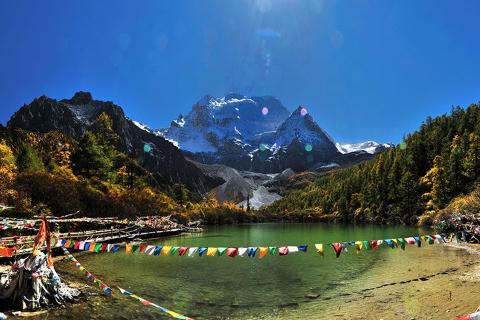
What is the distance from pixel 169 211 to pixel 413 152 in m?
70.0

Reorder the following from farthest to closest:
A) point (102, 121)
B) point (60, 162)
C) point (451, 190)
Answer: point (102, 121) → point (60, 162) → point (451, 190)

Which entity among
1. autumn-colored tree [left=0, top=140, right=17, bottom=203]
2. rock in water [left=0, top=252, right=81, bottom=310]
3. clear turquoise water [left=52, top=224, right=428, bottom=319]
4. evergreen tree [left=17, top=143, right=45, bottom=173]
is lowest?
clear turquoise water [left=52, top=224, right=428, bottom=319]

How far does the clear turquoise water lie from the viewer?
16203 millimetres

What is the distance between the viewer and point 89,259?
1256 inches

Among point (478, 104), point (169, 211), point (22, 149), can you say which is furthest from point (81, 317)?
point (478, 104)

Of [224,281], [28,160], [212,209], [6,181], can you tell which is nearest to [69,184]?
[6,181]

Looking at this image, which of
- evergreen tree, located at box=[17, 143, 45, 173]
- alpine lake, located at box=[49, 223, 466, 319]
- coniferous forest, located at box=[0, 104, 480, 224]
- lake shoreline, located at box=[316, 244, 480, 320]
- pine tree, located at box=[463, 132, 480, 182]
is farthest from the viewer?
pine tree, located at box=[463, 132, 480, 182]

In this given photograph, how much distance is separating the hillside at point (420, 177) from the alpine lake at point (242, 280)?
163 feet

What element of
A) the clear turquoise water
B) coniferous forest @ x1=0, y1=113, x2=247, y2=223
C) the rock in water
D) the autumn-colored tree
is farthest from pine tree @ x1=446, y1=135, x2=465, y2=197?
the rock in water

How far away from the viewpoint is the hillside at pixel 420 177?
77750 millimetres

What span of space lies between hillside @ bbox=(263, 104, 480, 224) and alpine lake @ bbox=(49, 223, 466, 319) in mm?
49709

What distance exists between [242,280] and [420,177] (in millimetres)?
90894

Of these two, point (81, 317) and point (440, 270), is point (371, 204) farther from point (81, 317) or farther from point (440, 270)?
point (81, 317)

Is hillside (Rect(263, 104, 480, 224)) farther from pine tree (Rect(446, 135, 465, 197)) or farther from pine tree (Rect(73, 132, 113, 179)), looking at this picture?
pine tree (Rect(73, 132, 113, 179))
